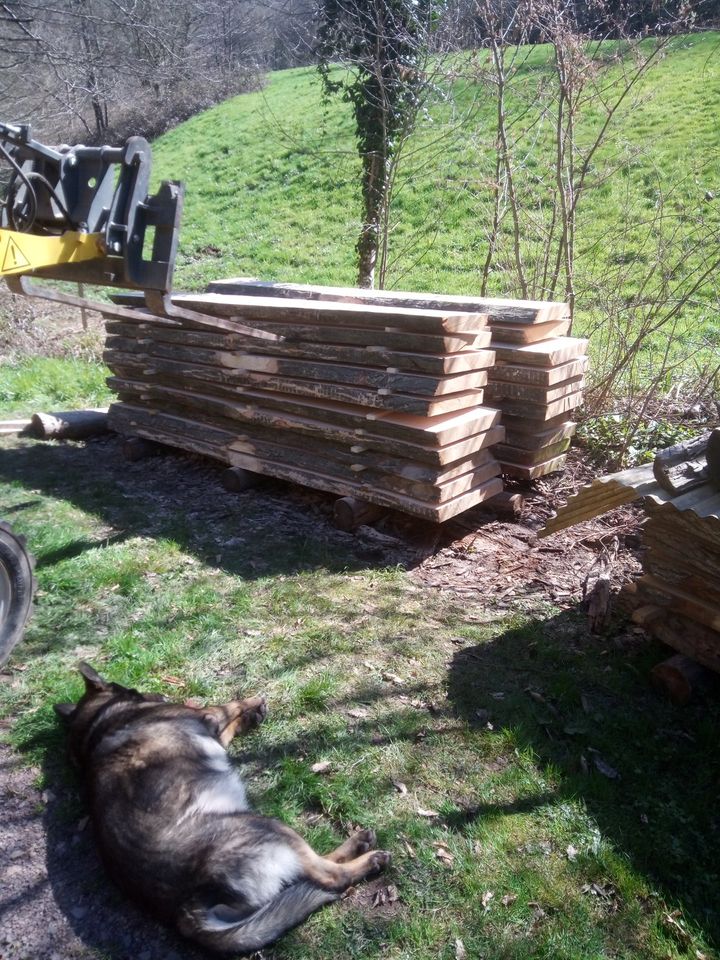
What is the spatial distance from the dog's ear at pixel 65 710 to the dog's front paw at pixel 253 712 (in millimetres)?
833

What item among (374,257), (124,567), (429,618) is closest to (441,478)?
(429,618)

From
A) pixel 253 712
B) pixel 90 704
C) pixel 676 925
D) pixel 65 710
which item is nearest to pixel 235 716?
pixel 253 712

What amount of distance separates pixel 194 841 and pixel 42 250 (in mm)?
3130

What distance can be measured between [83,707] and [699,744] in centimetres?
305

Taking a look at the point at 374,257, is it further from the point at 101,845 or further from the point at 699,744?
the point at 101,845

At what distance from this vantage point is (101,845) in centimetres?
292

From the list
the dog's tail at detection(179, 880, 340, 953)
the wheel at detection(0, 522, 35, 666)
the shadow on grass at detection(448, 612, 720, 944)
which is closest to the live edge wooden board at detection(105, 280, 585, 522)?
the shadow on grass at detection(448, 612, 720, 944)

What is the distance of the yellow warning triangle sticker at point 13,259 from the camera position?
3850 mm

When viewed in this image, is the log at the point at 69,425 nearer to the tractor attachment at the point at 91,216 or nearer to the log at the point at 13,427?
the log at the point at 13,427

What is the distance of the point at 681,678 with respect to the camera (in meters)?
3.96

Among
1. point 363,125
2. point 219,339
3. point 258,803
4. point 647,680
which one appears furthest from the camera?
point 363,125

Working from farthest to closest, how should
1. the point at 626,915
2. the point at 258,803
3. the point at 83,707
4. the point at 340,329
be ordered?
the point at 340,329, the point at 83,707, the point at 258,803, the point at 626,915

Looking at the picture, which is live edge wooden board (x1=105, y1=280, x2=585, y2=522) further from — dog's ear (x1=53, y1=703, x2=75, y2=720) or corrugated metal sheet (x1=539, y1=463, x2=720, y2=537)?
dog's ear (x1=53, y1=703, x2=75, y2=720)

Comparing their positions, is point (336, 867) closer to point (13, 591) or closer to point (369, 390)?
point (13, 591)
